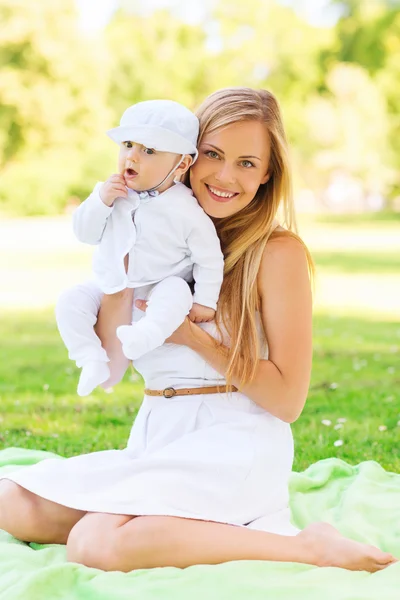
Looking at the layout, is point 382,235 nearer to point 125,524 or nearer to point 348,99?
point 348,99

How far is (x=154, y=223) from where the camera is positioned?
2.97m

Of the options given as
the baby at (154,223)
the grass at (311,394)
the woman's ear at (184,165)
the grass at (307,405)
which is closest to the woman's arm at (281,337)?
the baby at (154,223)

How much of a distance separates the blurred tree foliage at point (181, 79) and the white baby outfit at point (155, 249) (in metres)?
29.6

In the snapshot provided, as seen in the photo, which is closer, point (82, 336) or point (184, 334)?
point (184, 334)

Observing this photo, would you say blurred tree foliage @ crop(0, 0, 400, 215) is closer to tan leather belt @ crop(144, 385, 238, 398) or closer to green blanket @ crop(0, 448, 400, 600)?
tan leather belt @ crop(144, 385, 238, 398)

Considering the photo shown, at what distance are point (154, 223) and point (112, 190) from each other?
165 millimetres

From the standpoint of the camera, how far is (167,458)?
287 cm

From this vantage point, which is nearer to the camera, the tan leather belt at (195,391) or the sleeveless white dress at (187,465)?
the sleeveless white dress at (187,465)

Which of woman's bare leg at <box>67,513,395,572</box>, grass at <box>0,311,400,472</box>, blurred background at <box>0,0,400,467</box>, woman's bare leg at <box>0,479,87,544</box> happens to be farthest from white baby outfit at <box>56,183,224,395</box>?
blurred background at <box>0,0,400,467</box>

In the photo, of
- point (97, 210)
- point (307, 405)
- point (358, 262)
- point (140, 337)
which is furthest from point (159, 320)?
point (358, 262)

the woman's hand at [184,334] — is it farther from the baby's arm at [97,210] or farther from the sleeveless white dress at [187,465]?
the baby's arm at [97,210]

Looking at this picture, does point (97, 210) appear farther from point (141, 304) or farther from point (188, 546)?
point (188, 546)

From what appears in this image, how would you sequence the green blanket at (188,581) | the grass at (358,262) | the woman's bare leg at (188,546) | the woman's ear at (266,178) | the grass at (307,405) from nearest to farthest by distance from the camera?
1. the green blanket at (188,581)
2. the woman's bare leg at (188,546)
3. the woman's ear at (266,178)
4. the grass at (307,405)
5. the grass at (358,262)

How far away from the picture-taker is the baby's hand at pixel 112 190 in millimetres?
2939
